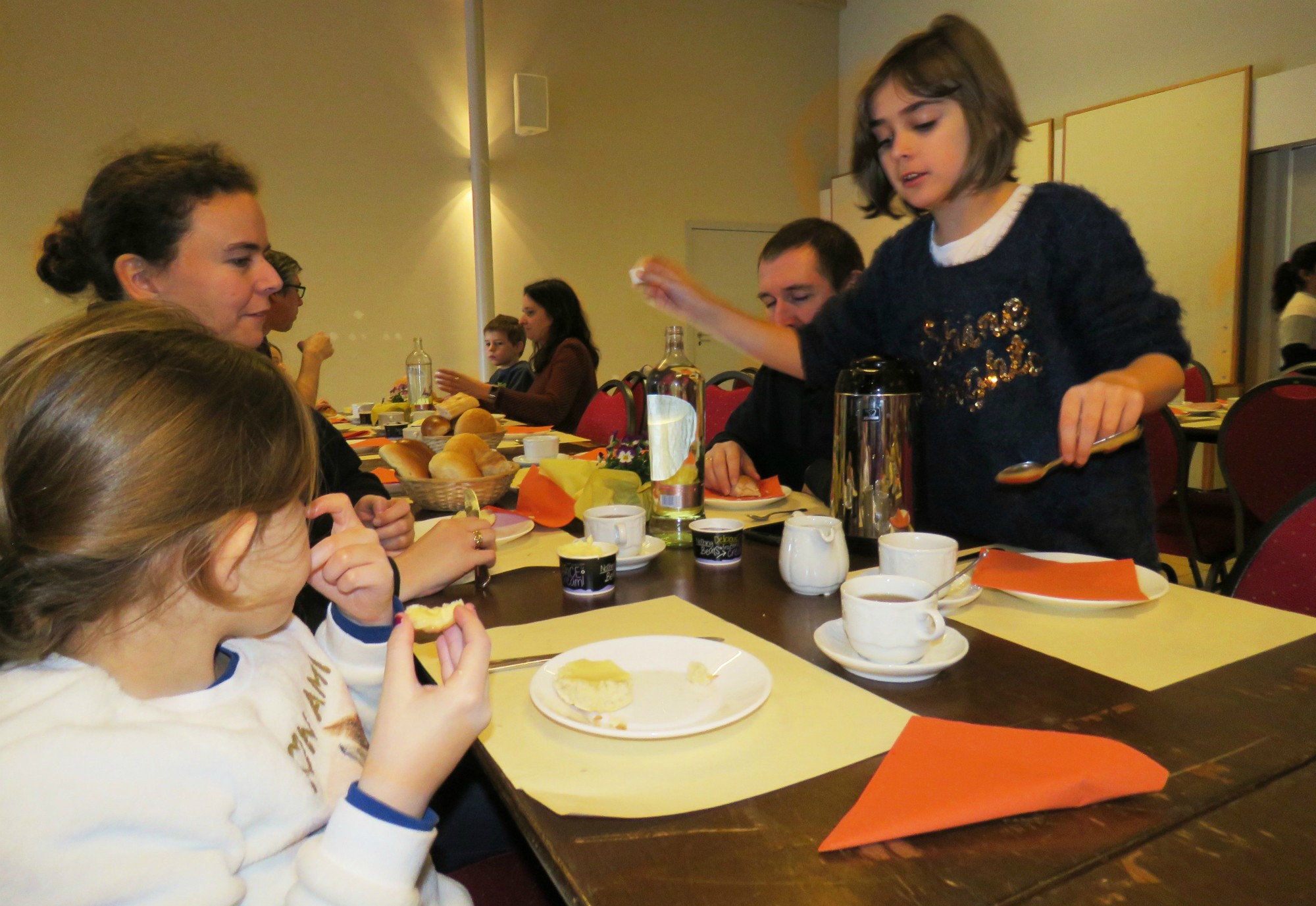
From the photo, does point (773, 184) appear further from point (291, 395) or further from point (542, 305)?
point (291, 395)

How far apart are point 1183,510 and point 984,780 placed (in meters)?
2.52

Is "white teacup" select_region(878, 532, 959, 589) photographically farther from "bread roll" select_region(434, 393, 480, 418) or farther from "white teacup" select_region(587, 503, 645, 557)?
"bread roll" select_region(434, 393, 480, 418)

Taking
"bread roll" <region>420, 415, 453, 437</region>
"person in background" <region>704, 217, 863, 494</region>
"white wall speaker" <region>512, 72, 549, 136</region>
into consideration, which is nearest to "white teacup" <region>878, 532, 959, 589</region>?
"person in background" <region>704, 217, 863, 494</region>

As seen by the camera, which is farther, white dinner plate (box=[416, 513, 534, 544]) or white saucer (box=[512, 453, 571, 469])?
white saucer (box=[512, 453, 571, 469])

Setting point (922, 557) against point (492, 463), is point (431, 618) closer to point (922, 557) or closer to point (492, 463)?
point (922, 557)

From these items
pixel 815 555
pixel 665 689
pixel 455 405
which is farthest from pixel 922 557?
pixel 455 405

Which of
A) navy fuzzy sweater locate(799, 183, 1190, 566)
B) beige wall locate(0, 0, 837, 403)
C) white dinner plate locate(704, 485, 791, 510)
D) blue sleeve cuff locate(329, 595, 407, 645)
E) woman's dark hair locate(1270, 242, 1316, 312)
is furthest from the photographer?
beige wall locate(0, 0, 837, 403)

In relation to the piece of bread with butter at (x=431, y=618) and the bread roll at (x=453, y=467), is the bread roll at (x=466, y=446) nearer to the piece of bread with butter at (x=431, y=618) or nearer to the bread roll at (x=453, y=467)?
the bread roll at (x=453, y=467)

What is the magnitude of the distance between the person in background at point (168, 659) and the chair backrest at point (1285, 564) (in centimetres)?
105

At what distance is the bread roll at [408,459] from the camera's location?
5.83 ft

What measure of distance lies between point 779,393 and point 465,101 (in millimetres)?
5090

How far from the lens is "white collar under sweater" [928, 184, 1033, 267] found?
53.8 inches

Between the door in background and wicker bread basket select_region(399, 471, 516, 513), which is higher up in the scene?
the door in background

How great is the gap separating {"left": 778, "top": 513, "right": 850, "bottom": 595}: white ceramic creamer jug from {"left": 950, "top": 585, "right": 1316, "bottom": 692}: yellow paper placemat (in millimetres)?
157
